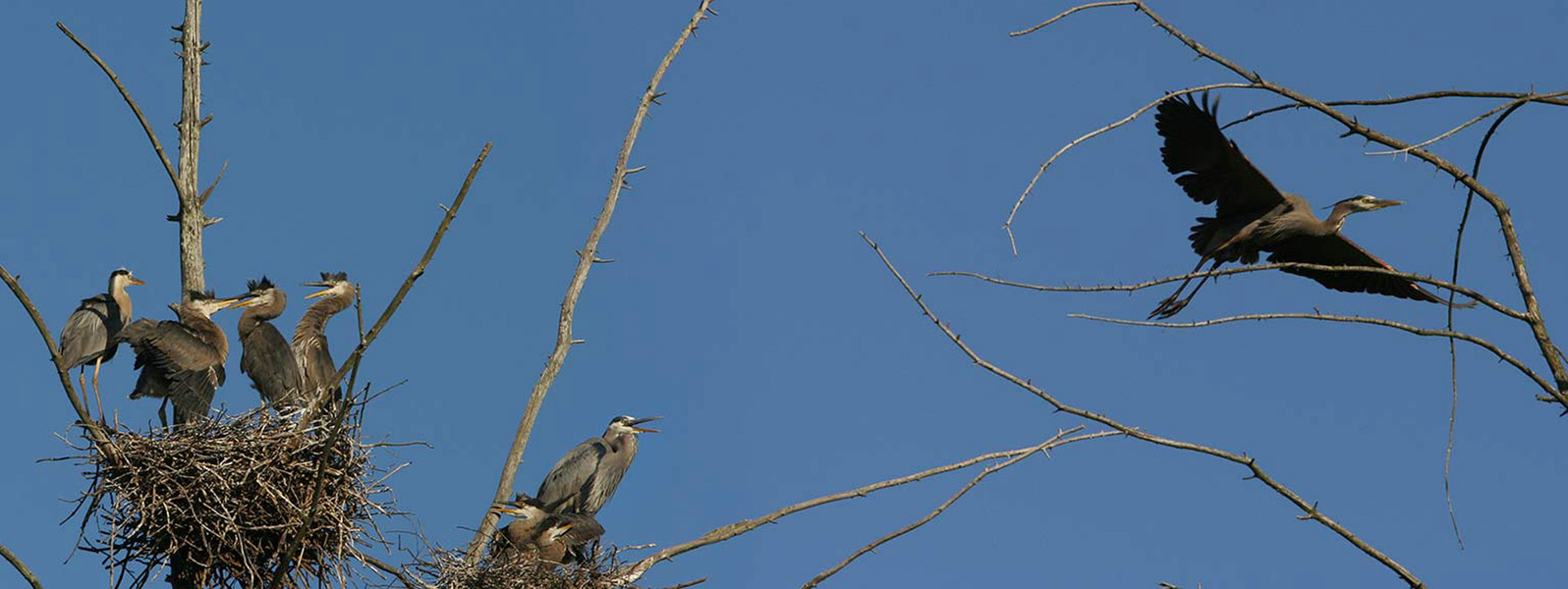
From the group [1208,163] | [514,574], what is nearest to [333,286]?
[514,574]

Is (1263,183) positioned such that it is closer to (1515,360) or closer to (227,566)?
(1515,360)

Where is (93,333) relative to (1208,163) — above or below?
below

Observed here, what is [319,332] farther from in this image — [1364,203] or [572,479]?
[1364,203]

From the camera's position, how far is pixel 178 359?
726 cm

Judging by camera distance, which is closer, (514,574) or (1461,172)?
(1461,172)

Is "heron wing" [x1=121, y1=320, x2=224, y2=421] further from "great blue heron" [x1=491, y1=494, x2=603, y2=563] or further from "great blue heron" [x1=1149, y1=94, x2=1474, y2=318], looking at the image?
"great blue heron" [x1=1149, y1=94, x2=1474, y2=318]

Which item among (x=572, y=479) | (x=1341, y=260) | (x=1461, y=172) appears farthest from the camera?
(x=572, y=479)

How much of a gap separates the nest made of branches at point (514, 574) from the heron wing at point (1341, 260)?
371 centimetres

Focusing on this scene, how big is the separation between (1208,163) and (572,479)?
418 centimetres

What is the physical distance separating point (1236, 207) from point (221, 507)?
5.05 meters

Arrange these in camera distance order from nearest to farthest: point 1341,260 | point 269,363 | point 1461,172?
point 1461,172 → point 269,363 → point 1341,260

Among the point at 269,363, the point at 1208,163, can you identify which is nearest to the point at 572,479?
the point at 269,363

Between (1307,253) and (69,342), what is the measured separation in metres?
6.37

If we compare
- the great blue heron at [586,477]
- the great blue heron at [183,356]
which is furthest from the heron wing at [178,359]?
the great blue heron at [586,477]
